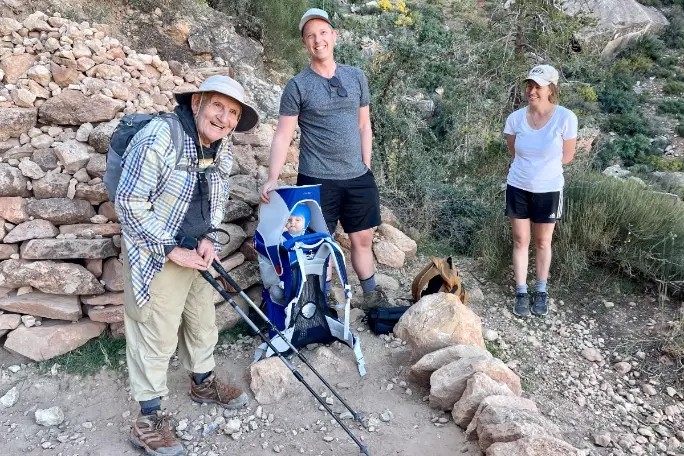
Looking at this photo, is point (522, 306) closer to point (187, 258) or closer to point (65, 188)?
point (187, 258)

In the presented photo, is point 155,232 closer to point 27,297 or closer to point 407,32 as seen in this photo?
point 27,297

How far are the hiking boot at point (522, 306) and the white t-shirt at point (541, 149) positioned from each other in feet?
2.93

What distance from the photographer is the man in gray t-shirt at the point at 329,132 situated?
10.9 ft

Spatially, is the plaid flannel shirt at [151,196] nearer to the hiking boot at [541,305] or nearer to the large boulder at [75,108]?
the large boulder at [75,108]

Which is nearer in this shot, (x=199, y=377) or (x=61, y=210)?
(x=199, y=377)

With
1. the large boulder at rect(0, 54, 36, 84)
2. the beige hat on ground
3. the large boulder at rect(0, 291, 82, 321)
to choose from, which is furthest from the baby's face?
the large boulder at rect(0, 54, 36, 84)

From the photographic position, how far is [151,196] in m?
2.51

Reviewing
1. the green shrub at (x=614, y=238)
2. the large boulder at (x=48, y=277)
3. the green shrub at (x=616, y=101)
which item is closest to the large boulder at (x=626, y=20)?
the green shrub at (x=616, y=101)

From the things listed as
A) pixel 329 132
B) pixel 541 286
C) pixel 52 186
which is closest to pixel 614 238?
pixel 541 286

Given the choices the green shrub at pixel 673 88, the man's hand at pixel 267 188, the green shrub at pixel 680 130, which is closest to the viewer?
the man's hand at pixel 267 188

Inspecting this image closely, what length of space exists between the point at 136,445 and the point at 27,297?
1382 millimetres

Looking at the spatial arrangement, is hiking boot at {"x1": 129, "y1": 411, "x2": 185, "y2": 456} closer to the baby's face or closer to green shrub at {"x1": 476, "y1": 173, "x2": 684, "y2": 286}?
the baby's face

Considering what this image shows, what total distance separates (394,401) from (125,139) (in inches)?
81.0

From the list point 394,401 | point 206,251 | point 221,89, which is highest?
point 221,89
